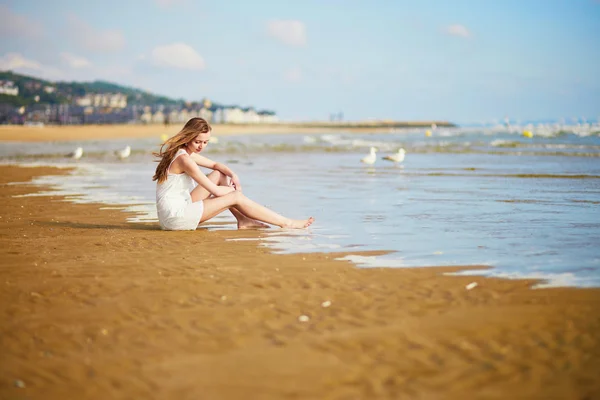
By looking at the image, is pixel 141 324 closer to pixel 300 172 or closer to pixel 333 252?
pixel 333 252

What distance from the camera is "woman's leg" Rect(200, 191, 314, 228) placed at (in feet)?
26.9

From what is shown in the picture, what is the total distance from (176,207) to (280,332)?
440 centimetres

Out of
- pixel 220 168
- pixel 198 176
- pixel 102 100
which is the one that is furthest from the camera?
pixel 102 100

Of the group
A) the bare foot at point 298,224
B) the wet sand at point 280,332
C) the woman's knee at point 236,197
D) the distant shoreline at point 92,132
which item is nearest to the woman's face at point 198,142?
the woman's knee at point 236,197

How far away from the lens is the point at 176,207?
8.21 m

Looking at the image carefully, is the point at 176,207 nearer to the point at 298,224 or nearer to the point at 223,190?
the point at 223,190

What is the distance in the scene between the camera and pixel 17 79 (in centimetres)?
11756

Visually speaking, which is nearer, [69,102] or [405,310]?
[405,310]

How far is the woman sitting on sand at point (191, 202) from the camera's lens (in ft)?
26.9

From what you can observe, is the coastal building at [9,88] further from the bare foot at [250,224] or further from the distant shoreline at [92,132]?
the bare foot at [250,224]

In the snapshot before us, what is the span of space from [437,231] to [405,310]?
138 inches

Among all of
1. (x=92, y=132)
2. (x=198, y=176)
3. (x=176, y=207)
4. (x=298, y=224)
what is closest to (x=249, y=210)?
(x=298, y=224)

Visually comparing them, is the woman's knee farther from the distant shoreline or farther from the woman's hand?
the distant shoreline

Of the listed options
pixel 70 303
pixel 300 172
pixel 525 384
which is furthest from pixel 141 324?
pixel 300 172
